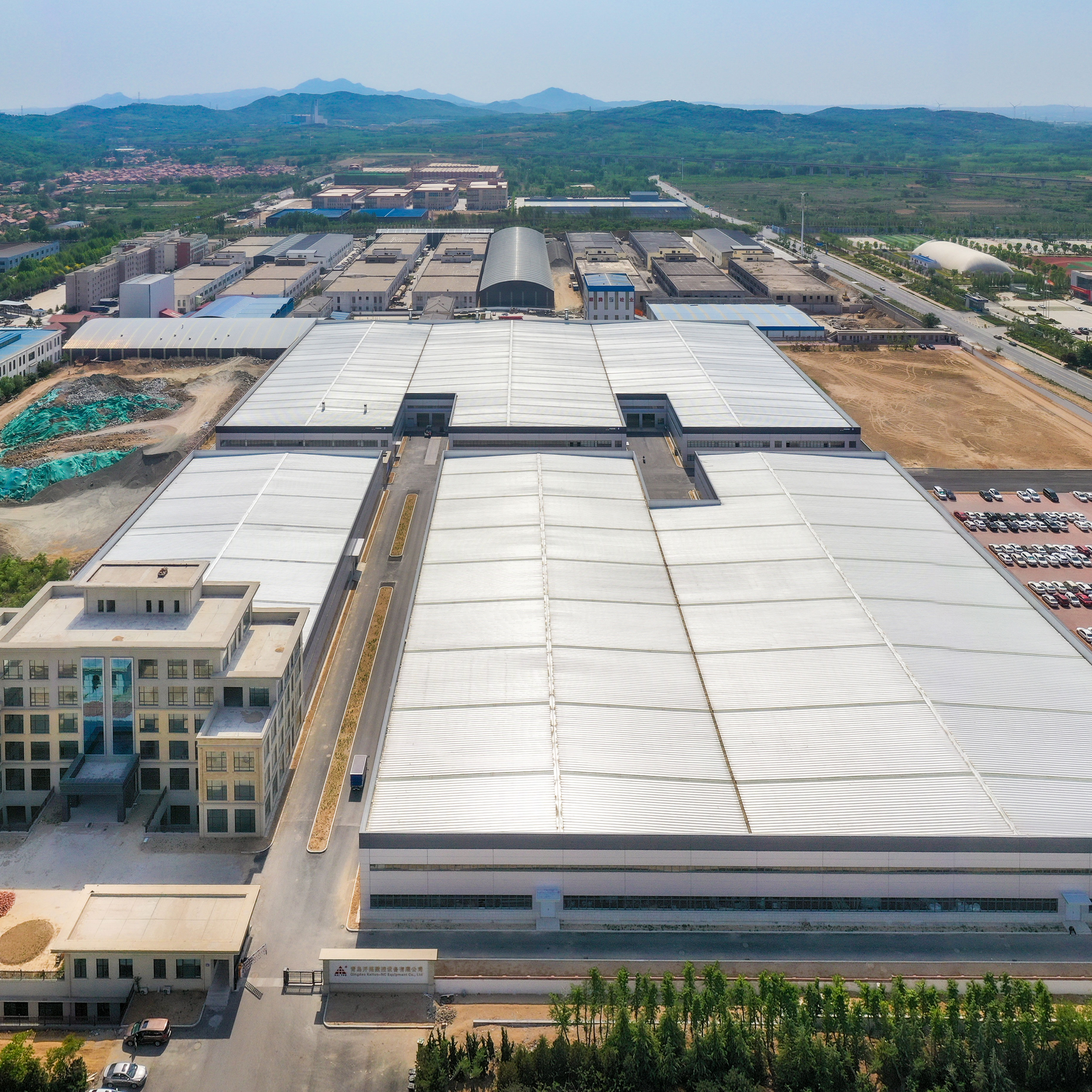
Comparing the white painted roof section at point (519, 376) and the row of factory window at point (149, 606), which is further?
the white painted roof section at point (519, 376)

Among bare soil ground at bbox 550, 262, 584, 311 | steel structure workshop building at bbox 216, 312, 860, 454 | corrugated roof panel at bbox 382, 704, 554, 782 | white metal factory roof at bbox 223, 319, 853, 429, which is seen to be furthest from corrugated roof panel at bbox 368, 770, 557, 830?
bare soil ground at bbox 550, 262, 584, 311

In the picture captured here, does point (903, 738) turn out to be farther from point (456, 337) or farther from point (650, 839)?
point (456, 337)

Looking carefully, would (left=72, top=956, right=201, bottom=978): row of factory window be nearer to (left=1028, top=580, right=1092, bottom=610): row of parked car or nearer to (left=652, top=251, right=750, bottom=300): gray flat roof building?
(left=1028, top=580, right=1092, bottom=610): row of parked car

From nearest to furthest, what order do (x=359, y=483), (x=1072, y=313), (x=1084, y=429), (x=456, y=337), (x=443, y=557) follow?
(x=443, y=557)
(x=359, y=483)
(x=1084, y=429)
(x=456, y=337)
(x=1072, y=313)

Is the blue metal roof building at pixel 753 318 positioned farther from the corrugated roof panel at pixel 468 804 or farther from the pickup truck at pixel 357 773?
the corrugated roof panel at pixel 468 804

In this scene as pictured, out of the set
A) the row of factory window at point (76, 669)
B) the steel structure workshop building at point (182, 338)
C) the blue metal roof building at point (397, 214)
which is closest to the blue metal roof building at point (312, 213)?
the blue metal roof building at point (397, 214)

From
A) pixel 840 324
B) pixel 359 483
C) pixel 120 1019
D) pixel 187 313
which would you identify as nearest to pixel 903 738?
pixel 120 1019
